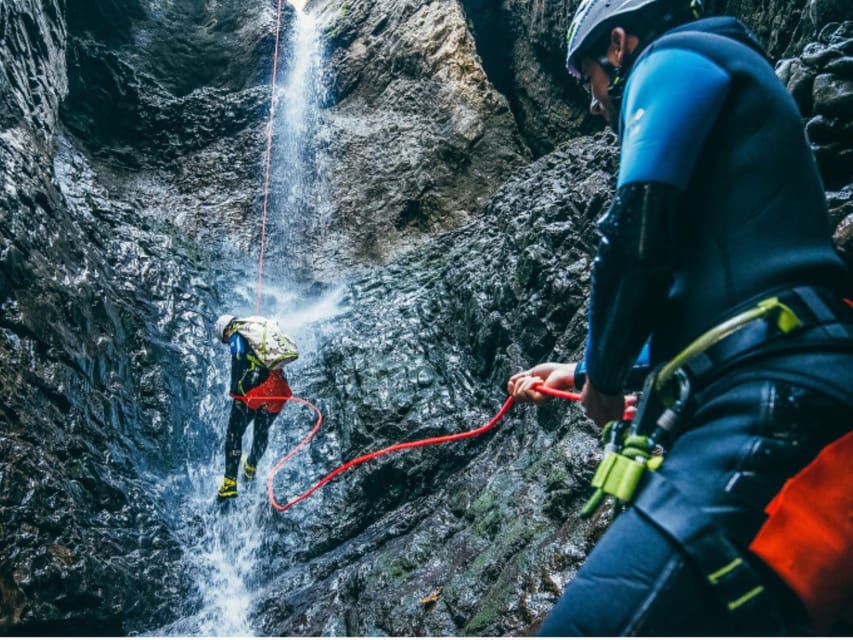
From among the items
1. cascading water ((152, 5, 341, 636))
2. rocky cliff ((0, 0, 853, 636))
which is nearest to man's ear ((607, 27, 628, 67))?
rocky cliff ((0, 0, 853, 636))

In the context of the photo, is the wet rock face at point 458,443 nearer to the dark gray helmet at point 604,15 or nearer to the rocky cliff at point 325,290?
the rocky cliff at point 325,290

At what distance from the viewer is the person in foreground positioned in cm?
99

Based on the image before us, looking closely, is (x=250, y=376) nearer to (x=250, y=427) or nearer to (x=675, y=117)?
A: (x=250, y=427)

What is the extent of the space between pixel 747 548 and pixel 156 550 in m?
5.51

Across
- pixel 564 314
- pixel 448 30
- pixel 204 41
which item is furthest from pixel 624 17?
pixel 204 41

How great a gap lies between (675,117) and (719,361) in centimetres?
53

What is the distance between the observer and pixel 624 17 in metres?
1.69

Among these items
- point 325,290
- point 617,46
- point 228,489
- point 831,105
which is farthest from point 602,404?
point 325,290

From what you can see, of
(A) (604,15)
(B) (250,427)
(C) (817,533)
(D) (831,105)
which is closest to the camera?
(C) (817,533)

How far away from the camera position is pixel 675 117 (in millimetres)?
1203

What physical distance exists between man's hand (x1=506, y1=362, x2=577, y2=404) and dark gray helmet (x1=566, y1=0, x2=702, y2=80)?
3.39 feet

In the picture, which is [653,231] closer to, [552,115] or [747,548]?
[747,548]

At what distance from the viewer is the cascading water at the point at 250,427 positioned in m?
5.49

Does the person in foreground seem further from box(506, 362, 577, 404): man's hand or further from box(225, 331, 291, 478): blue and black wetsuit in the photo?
box(225, 331, 291, 478): blue and black wetsuit
